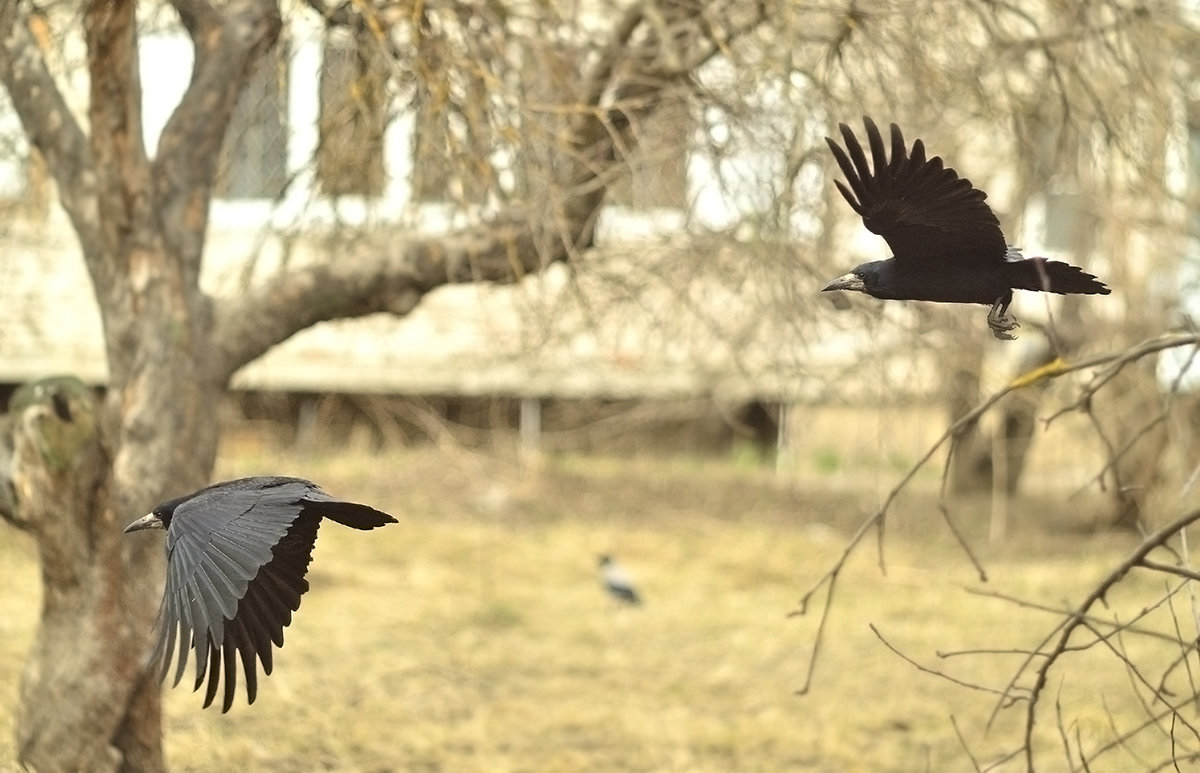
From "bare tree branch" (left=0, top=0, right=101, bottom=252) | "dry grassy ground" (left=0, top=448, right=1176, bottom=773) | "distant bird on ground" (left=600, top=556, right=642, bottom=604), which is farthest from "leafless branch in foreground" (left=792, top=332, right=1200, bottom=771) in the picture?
"bare tree branch" (left=0, top=0, right=101, bottom=252)

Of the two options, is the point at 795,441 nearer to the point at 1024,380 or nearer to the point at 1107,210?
the point at 1107,210

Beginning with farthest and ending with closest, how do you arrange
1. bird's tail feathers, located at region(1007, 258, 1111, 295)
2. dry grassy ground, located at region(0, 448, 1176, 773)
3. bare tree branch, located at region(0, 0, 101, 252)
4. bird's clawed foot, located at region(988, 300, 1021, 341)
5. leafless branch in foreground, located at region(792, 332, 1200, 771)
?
1. dry grassy ground, located at region(0, 448, 1176, 773)
2. bare tree branch, located at region(0, 0, 101, 252)
3. leafless branch in foreground, located at region(792, 332, 1200, 771)
4. bird's clawed foot, located at region(988, 300, 1021, 341)
5. bird's tail feathers, located at region(1007, 258, 1111, 295)

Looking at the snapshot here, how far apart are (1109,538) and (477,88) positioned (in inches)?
318

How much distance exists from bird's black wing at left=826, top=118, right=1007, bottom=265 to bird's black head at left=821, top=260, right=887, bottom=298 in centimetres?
7

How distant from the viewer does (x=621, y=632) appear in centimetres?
919

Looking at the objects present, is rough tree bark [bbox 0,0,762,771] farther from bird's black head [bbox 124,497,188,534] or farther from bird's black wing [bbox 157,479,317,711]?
bird's black wing [bbox 157,479,317,711]

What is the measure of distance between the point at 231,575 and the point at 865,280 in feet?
4.70

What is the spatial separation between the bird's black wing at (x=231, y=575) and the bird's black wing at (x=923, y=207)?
4.38ft

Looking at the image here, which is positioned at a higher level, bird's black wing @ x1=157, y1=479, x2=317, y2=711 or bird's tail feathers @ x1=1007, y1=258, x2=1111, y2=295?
bird's tail feathers @ x1=1007, y1=258, x2=1111, y2=295

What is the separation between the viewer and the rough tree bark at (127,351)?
521cm

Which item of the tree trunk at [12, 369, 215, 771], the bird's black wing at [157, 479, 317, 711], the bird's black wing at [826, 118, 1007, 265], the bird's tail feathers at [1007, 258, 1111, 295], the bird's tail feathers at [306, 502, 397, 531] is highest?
the bird's black wing at [826, 118, 1007, 265]

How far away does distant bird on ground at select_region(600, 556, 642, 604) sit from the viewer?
9.46m

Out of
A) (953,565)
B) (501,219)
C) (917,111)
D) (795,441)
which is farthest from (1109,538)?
(501,219)

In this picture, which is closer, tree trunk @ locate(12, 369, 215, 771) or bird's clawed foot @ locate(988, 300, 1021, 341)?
bird's clawed foot @ locate(988, 300, 1021, 341)
